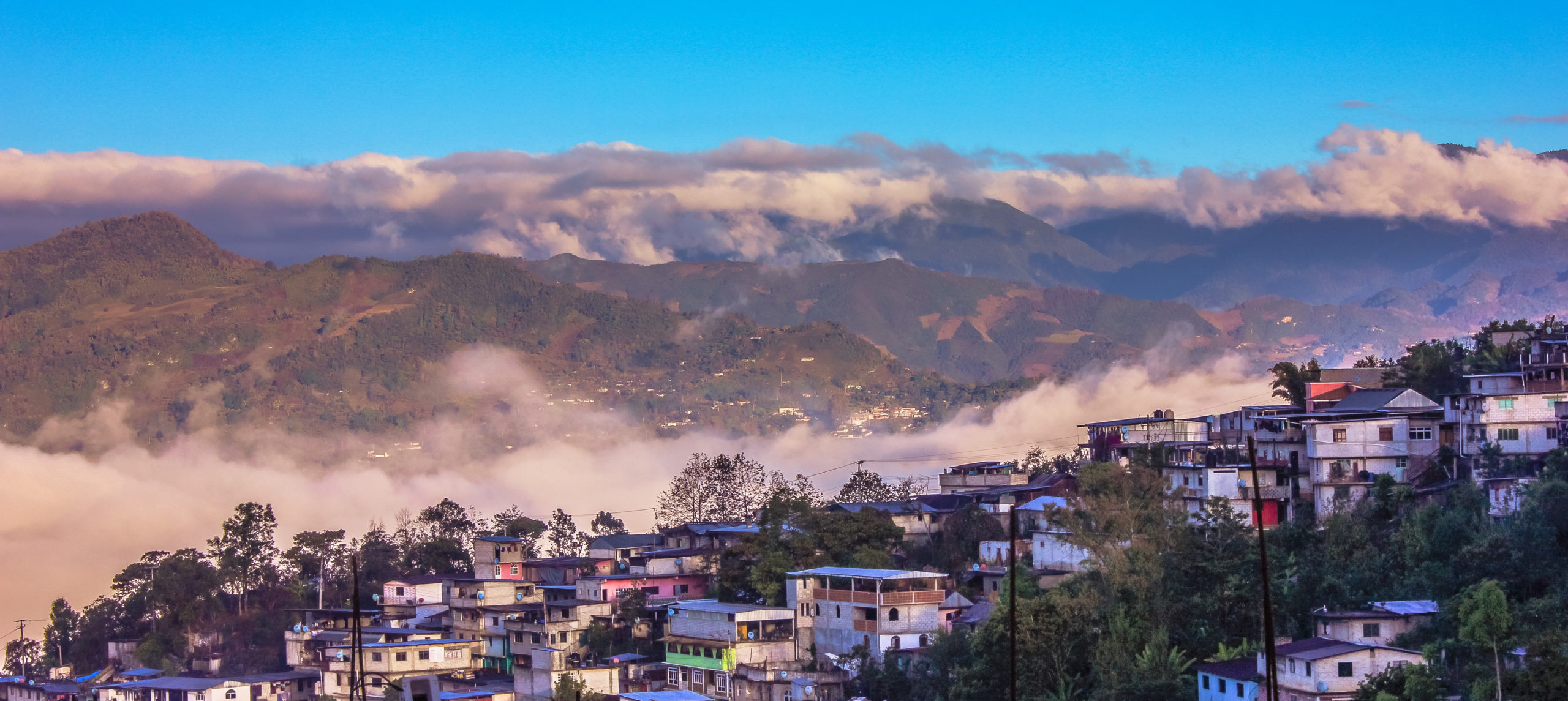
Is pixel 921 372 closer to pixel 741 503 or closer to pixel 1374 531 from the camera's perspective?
pixel 741 503

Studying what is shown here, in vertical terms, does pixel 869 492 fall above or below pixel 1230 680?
above

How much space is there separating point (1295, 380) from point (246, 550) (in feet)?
135

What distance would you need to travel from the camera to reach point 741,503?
7444 centimetres

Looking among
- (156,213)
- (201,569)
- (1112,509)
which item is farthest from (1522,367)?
(156,213)

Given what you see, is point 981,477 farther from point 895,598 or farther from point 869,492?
point 895,598

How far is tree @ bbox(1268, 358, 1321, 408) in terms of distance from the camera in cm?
5128

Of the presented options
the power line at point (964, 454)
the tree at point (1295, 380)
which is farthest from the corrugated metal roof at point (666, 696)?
the power line at point (964, 454)

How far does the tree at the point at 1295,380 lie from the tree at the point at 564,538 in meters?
29.8

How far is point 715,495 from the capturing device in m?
74.3

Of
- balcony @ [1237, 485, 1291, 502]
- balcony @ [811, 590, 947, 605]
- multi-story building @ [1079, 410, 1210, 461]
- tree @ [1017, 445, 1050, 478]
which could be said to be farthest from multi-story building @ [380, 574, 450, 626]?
balcony @ [1237, 485, 1291, 502]

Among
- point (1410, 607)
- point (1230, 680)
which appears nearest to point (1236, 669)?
point (1230, 680)

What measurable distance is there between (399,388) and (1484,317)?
105 metres

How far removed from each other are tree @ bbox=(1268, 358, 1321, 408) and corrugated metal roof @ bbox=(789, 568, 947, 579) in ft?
46.9

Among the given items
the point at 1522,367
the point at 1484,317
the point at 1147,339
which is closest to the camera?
the point at 1522,367
